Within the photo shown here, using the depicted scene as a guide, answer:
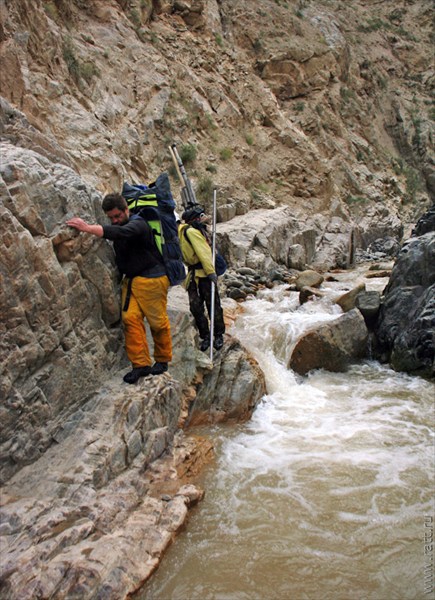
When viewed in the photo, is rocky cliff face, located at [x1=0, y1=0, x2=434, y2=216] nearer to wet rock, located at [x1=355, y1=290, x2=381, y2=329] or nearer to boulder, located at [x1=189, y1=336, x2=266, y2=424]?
boulder, located at [x1=189, y1=336, x2=266, y2=424]

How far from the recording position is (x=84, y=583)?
110 inches

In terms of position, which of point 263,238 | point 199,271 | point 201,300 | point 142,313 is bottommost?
point 201,300

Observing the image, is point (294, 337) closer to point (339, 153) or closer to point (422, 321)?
point (422, 321)

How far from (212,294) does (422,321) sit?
190 inches

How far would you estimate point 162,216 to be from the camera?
14.1 feet

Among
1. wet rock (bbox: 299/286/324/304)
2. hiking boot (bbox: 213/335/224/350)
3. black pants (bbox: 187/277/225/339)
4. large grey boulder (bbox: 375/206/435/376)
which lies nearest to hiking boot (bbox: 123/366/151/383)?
black pants (bbox: 187/277/225/339)

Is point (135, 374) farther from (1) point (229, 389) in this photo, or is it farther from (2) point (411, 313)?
(2) point (411, 313)

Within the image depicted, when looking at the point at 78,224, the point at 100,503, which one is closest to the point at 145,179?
the point at 78,224

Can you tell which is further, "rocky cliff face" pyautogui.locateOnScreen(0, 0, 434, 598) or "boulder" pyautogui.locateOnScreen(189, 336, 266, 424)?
"boulder" pyautogui.locateOnScreen(189, 336, 266, 424)

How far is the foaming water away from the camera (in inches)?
126

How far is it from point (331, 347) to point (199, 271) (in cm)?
374

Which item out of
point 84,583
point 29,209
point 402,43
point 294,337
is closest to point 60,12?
point 294,337

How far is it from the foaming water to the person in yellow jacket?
131 cm

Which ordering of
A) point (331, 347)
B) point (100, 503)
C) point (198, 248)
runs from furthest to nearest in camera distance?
point (331, 347), point (198, 248), point (100, 503)
